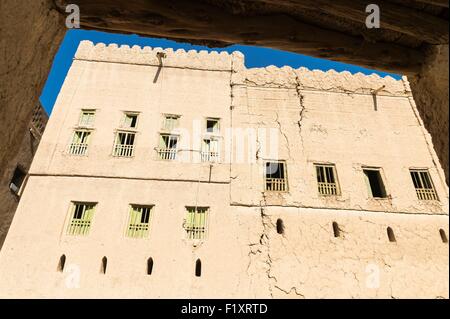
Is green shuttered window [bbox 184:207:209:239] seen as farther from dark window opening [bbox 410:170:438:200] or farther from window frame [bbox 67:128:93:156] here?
dark window opening [bbox 410:170:438:200]

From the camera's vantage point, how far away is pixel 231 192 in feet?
36.6

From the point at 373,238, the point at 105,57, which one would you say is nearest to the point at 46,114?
the point at 105,57

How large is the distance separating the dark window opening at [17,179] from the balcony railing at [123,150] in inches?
169

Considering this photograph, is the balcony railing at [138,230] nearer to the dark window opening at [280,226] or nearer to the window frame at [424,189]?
the dark window opening at [280,226]

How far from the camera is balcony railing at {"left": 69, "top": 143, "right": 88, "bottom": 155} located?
11.4m

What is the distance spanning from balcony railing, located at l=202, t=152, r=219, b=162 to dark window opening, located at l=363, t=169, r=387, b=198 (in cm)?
582

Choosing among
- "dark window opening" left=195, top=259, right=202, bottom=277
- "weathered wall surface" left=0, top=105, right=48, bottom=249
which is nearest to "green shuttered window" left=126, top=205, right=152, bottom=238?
"dark window opening" left=195, top=259, right=202, bottom=277

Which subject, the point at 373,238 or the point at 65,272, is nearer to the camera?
the point at 65,272

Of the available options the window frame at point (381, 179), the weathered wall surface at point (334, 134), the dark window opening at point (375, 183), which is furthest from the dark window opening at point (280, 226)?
the dark window opening at point (375, 183)

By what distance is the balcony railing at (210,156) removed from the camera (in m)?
11.7

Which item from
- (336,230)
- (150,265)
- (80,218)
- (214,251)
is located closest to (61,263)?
(80,218)

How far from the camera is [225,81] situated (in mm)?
13672

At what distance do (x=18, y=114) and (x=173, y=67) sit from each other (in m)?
12.3

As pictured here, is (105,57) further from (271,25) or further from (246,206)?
(271,25)
